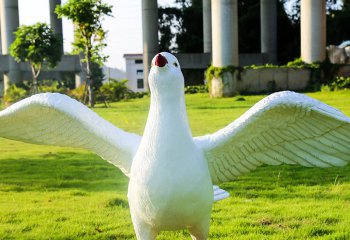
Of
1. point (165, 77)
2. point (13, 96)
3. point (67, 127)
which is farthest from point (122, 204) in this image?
point (13, 96)

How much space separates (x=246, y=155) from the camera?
11.2 feet

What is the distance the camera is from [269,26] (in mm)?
27578

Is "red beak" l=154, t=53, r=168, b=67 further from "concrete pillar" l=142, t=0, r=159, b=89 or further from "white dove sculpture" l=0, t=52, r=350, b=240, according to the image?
"concrete pillar" l=142, t=0, r=159, b=89

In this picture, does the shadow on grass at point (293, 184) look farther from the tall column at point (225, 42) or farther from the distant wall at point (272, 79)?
the distant wall at point (272, 79)

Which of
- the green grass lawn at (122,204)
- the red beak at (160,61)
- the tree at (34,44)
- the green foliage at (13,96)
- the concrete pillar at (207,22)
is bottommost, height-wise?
the green grass lawn at (122,204)

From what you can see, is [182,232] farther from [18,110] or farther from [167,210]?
[18,110]

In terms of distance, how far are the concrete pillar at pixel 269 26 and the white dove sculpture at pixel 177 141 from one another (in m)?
24.9

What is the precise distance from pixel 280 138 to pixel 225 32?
17.4 metres

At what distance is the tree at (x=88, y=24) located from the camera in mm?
18625

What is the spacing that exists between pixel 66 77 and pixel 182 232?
3405 cm

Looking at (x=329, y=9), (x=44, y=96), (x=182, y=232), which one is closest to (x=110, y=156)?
(x=44, y=96)

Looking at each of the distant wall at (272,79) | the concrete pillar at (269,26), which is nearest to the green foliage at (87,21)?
the distant wall at (272,79)

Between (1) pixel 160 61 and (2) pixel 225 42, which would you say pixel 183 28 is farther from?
(1) pixel 160 61

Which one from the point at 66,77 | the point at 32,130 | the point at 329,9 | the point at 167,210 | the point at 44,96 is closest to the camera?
the point at 167,210
